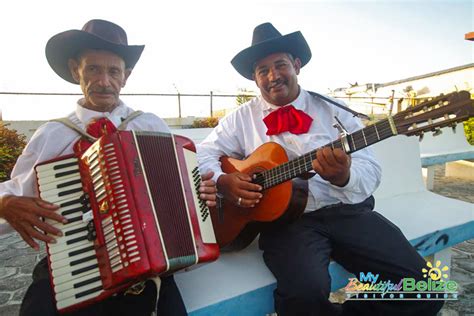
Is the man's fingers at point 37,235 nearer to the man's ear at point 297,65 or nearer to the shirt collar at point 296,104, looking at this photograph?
the shirt collar at point 296,104

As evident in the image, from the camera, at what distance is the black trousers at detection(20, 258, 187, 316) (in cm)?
121

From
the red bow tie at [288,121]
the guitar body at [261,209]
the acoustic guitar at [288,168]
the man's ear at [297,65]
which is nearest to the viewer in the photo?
the acoustic guitar at [288,168]

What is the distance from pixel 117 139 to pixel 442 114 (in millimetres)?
1324

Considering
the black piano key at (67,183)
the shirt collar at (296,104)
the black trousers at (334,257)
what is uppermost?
the shirt collar at (296,104)

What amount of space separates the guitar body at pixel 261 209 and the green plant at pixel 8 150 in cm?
365

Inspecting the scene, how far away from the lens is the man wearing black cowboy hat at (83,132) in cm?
122

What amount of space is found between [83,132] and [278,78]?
124 cm

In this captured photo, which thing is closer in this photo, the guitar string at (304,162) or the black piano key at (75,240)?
the black piano key at (75,240)

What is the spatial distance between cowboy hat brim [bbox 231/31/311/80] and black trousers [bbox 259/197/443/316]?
110 centimetres

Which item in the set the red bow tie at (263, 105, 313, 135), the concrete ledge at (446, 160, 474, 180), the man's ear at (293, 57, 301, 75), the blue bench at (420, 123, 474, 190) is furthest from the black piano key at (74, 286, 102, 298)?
the concrete ledge at (446, 160, 474, 180)

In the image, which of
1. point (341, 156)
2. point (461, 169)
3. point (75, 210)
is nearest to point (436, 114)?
point (341, 156)

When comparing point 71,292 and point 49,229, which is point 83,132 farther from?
point 71,292

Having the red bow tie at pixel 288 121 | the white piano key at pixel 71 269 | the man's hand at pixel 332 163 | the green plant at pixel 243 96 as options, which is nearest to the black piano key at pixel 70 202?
the white piano key at pixel 71 269

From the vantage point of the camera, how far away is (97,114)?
5.27ft
